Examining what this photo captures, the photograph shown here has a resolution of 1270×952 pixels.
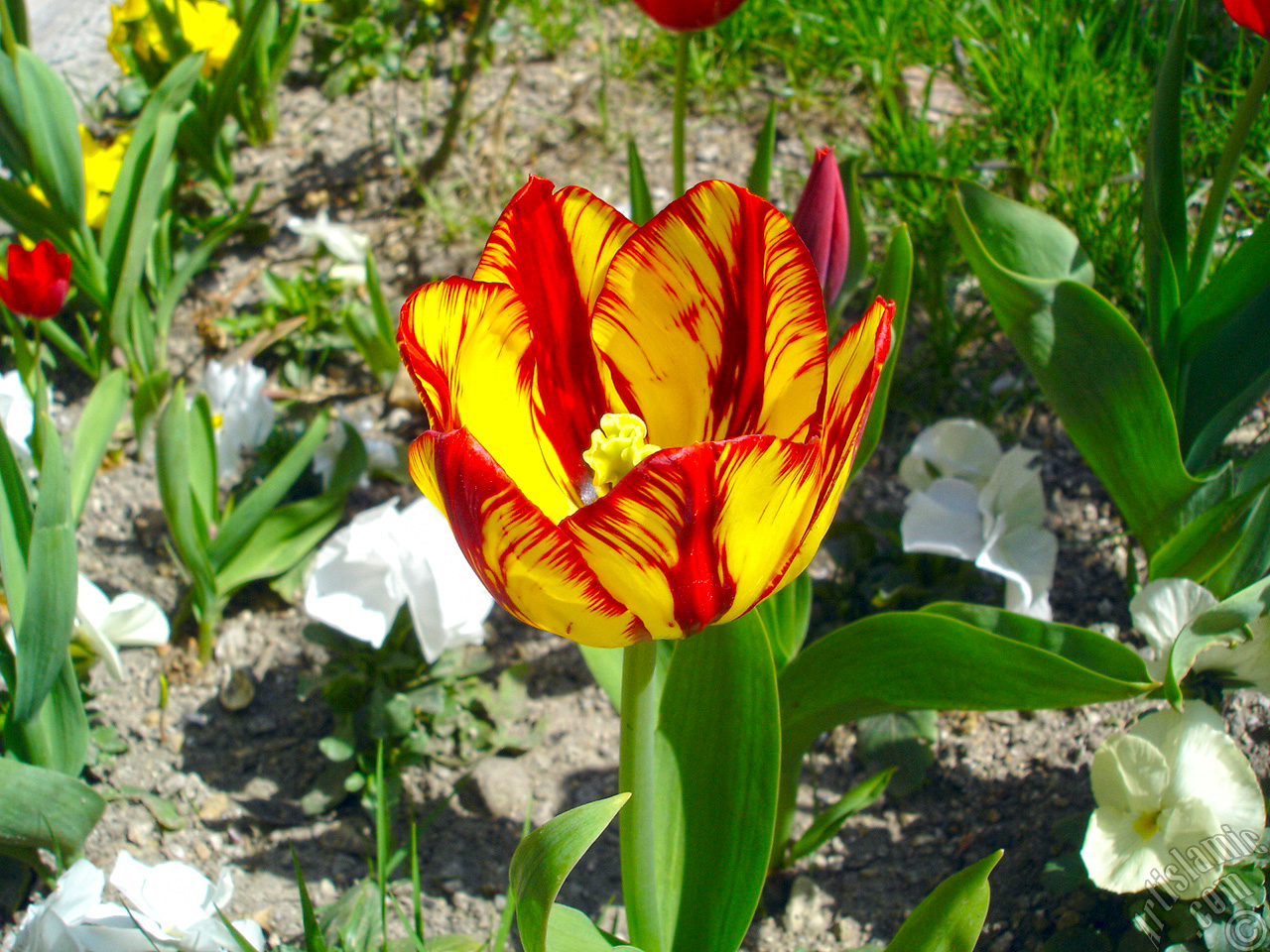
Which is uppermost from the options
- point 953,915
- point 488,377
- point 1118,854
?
point 488,377

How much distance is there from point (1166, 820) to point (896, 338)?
1.93ft

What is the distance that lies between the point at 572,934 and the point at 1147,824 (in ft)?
2.01

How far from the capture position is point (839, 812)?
1.20 meters

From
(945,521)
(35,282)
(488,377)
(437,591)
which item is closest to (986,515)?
(945,521)

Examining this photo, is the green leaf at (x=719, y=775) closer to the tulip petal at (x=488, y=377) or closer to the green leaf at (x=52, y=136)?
the tulip petal at (x=488, y=377)

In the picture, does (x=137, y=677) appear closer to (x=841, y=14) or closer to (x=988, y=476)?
(x=988, y=476)

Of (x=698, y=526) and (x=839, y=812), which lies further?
(x=839, y=812)

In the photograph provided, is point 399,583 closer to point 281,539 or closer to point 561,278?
point 281,539

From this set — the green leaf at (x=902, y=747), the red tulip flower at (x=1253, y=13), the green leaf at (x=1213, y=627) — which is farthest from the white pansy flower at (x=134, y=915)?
the red tulip flower at (x=1253, y=13)

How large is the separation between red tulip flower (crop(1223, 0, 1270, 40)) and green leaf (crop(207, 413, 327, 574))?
1.31 metres

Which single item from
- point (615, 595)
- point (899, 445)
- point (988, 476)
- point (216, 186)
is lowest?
point (899, 445)

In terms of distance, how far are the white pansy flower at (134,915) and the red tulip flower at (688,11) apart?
1150 millimetres

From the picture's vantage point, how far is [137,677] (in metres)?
1.55

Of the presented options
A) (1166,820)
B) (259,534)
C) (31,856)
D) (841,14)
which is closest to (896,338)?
(1166,820)
